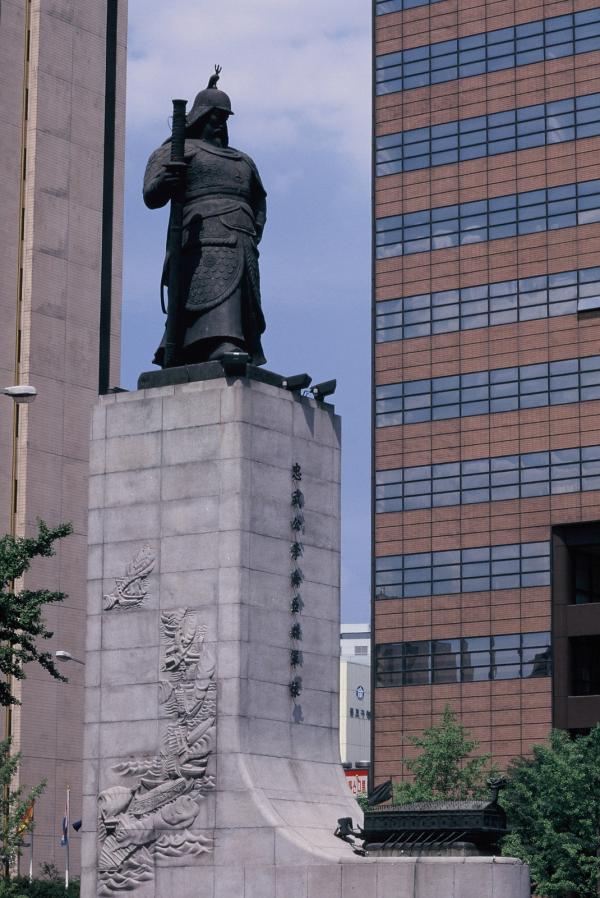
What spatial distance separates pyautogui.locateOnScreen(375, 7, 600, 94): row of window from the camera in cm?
10381

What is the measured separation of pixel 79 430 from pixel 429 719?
80.6ft

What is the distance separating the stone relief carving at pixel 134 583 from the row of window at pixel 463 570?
2701 inches

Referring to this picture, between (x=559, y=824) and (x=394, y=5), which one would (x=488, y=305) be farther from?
(x=559, y=824)

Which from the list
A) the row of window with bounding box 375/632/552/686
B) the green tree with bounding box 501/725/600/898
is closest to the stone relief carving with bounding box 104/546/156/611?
the green tree with bounding box 501/725/600/898

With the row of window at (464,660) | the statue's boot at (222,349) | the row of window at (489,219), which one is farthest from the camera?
the row of window at (489,219)

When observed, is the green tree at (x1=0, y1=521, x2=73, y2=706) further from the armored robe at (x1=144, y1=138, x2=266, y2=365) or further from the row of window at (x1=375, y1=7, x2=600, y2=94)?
the row of window at (x1=375, y1=7, x2=600, y2=94)

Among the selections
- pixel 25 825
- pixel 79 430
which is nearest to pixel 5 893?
pixel 25 825

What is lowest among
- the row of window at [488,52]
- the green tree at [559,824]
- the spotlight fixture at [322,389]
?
the green tree at [559,824]

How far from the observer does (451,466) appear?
104938 mm

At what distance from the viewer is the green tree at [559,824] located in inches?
2677

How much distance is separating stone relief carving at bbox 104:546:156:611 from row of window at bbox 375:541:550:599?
6862cm

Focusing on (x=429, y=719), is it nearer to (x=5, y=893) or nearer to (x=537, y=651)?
(x=537, y=651)

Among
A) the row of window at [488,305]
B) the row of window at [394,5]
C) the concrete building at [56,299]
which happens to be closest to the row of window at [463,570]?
the row of window at [488,305]

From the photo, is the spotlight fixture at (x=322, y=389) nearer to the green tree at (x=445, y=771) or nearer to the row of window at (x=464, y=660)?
the green tree at (x=445, y=771)
